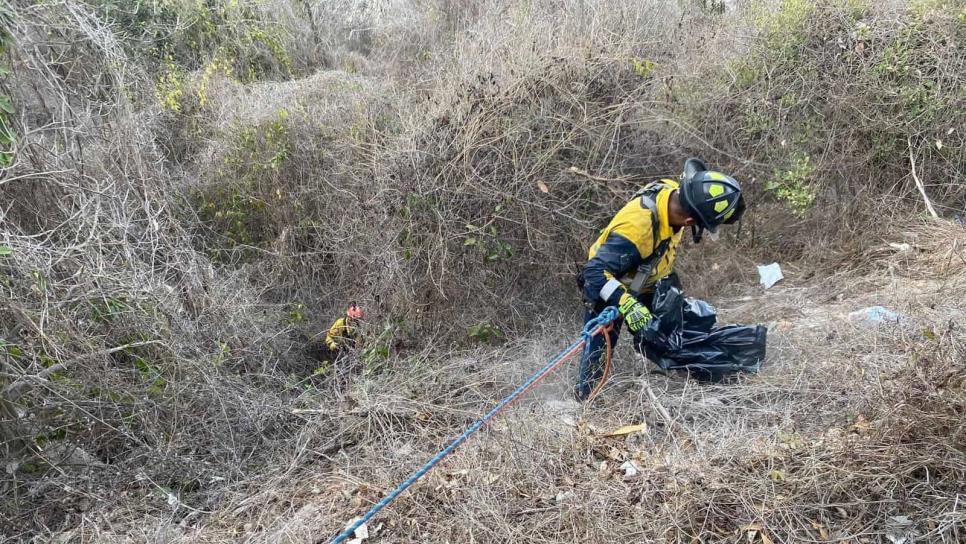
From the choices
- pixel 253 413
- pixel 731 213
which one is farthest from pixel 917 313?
pixel 253 413

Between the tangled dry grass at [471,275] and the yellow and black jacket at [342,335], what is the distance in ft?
0.62

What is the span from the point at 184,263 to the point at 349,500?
7.22 ft

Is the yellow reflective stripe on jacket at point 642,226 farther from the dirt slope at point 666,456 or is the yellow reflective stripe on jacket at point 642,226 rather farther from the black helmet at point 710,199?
the dirt slope at point 666,456

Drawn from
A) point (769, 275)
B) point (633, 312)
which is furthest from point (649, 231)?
point (769, 275)

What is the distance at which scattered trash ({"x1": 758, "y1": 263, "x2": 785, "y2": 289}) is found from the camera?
476 centimetres

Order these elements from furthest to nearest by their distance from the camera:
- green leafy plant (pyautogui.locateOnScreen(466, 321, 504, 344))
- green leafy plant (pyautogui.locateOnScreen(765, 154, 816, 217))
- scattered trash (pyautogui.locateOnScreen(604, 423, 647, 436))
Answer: green leafy plant (pyautogui.locateOnScreen(765, 154, 816, 217))
green leafy plant (pyautogui.locateOnScreen(466, 321, 504, 344))
scattered trash (pyautogui.locateOnScreen(604, 423, 647, 436))

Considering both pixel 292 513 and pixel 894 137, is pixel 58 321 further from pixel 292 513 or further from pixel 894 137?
pixel 894 137

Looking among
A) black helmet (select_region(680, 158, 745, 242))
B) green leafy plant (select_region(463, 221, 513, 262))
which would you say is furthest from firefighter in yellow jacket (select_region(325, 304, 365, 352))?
black helmet (select_region(680, 158, 745, 242))

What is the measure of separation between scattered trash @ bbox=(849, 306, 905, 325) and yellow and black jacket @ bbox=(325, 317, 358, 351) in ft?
11.5

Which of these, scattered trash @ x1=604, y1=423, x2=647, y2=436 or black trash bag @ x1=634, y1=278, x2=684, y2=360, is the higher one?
black trash bag @ x1=634, y1=278, x2=684, y2=360

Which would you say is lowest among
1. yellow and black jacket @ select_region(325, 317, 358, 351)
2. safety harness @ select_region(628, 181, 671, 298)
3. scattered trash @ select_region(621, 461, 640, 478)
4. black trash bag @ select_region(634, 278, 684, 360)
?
yellow and black jacket @ select_region(325, 317, 358, 351)

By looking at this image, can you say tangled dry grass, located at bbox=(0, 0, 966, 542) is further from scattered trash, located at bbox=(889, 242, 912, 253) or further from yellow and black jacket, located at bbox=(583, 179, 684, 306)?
yellow and black jacket, located at bbox=(583, 179, 684, 306)

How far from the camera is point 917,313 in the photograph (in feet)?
10.6

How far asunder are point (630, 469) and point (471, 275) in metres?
2.28
